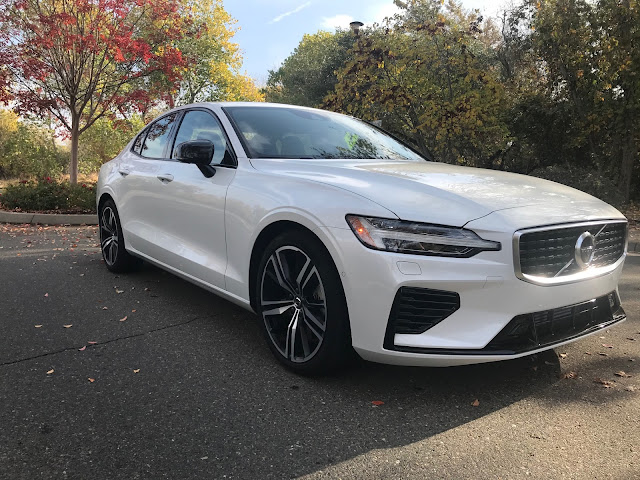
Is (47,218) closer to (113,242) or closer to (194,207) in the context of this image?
(113,242)

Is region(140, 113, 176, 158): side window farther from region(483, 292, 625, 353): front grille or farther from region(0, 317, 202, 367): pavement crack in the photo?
region(483, 292, 625, 353): front grille

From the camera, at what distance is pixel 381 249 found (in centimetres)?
242

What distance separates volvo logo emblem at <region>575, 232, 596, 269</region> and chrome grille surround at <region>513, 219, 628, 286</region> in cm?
2

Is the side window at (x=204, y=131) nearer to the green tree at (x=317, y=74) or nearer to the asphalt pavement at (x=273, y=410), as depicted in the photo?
the asphalt pavement at (x=273, y=410)

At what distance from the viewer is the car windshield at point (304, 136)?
11.7ft

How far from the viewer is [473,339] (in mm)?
2402

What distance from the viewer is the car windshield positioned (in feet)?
11.7

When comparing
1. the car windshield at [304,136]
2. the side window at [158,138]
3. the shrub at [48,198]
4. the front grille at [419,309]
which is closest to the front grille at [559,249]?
the front grille at [419,309]

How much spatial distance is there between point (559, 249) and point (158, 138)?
3.44 metres

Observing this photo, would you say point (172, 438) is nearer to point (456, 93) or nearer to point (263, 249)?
point (263, 249)

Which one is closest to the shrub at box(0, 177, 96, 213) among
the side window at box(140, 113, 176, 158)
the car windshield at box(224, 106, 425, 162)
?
the side window at box(140, 113, 176, 158)

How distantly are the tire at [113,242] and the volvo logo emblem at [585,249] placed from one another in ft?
13.0

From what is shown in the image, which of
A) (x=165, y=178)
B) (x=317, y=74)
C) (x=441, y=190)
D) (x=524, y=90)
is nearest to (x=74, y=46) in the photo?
(x=165, y=178)

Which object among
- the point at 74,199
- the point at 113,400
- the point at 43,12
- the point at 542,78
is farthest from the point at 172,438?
the point at 542,78
